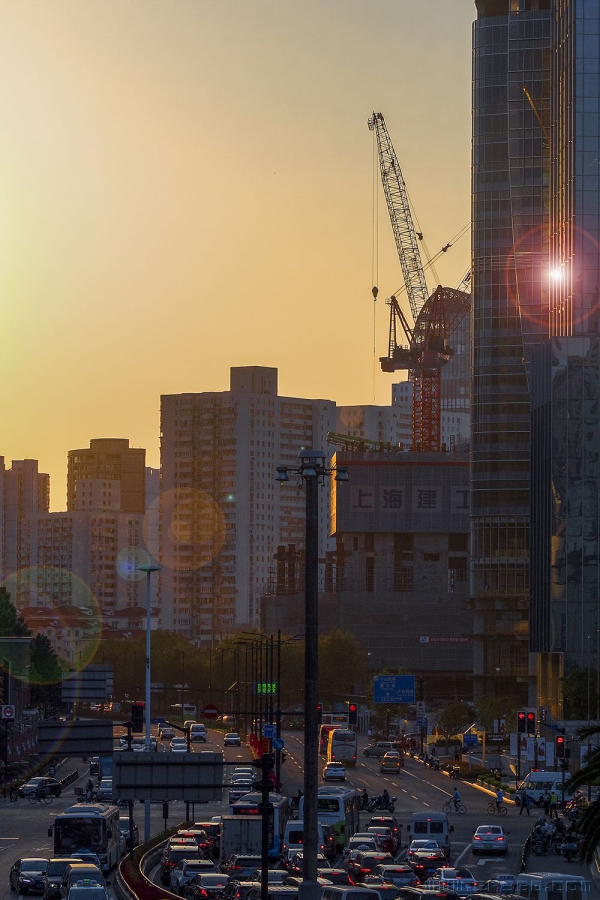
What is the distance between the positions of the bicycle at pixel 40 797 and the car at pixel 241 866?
169 feet

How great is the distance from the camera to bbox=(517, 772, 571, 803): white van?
11306 centimetres

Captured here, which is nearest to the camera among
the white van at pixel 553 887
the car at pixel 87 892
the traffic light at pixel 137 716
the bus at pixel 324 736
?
the car at pixel 87 892

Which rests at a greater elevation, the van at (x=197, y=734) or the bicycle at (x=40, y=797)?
the van at (x=197, y=734)

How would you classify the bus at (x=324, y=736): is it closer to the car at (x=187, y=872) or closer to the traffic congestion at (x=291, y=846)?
the traffic congestion at (x=291, y=846)

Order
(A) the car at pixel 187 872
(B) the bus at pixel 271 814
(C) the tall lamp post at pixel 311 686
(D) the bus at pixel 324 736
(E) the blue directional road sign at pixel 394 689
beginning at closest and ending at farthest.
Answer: (C) the tall lamp post at pixel 311 686, (A) the car at pixel 187 872, (B) the bus at pixel 271 814, (D) the bus at pixel 324 736, (E) the blue directional road sign at pixel 394 689

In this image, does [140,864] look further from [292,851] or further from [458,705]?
[458,705]

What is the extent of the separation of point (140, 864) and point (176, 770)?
77.4 ft

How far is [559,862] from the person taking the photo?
3179 inches

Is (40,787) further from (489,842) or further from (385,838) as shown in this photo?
(489,842)

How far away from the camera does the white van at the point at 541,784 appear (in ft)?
371

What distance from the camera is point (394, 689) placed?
575 feet

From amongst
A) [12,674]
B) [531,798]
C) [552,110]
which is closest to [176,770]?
[531,798]

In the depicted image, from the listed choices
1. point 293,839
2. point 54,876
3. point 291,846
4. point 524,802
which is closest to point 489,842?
point 293,839

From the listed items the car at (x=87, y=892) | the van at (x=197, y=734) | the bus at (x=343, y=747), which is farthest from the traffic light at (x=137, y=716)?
the van at (x=197, y=734)
